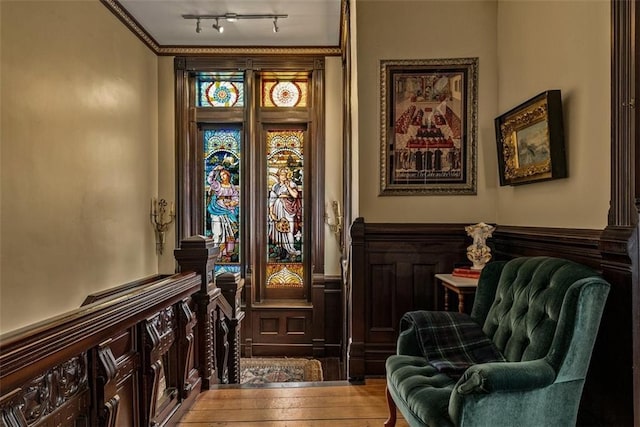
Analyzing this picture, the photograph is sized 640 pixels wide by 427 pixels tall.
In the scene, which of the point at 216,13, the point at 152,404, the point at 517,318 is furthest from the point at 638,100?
the point at 216,13

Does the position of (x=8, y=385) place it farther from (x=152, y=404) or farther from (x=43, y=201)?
(x=43, y=201)

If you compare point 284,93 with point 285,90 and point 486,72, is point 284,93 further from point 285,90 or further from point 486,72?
point 486,72

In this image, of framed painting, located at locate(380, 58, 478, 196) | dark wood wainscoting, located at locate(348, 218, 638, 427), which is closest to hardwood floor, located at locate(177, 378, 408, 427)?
dark wood wainscoting, located at locate(348, 218, 638, 427)

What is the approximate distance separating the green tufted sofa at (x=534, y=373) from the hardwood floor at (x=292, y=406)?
2.12 feet

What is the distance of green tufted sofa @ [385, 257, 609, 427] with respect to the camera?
1572 millimetres

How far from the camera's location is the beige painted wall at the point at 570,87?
1950mm

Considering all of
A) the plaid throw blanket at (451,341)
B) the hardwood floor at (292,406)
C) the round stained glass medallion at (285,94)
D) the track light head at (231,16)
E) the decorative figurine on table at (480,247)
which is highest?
the track light head at (231,16)

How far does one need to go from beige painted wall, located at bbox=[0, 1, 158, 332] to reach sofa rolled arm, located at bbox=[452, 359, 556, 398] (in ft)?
9.46

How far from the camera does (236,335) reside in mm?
3557

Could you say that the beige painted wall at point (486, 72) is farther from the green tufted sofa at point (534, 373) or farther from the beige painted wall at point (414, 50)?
the green tufted sofa at point (534, 373)

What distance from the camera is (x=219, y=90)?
5.48m

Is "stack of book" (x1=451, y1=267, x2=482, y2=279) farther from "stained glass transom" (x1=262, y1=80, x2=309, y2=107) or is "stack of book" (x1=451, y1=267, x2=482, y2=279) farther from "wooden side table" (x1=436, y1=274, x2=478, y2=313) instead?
"stained glass transom" (x1=262, y1=80, x2=309, y2=107)

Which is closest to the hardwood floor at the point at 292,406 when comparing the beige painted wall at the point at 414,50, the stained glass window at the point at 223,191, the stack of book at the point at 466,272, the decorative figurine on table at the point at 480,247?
the stack of book at the point at 466,272

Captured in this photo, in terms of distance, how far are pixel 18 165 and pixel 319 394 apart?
102 inches
